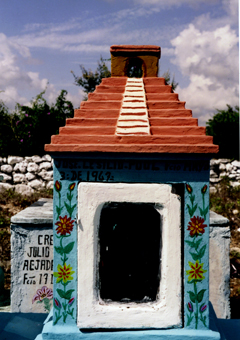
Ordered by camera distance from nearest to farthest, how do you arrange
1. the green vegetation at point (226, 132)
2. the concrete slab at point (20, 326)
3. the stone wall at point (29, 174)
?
the concrete slab at point (20, 326), the stone wall at point (29, 174), the green vegetation at point (226, 132)

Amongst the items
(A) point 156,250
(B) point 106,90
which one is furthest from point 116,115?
(A) point 156,250

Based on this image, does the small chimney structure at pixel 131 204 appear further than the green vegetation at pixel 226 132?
No

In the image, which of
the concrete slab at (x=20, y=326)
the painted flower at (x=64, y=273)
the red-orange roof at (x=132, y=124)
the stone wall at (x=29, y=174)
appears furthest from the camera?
the stone wall at (x=29, y=174)

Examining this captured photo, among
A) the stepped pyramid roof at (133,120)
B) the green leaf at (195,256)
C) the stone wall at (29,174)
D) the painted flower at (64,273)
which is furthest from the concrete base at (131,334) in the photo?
the stone wall at (29,174)

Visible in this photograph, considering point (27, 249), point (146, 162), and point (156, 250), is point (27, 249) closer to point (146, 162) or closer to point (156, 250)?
point (156, 250)

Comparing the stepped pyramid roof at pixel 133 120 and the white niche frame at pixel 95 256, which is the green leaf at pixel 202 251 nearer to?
the white niche frame at pixel 95 256

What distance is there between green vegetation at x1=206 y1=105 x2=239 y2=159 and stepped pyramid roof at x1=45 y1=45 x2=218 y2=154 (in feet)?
30.6

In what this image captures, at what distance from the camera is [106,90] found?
2418 millimetres

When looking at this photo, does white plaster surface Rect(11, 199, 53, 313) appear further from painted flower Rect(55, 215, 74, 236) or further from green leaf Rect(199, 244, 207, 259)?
green leaf Rect(199, 244, 207, 259)

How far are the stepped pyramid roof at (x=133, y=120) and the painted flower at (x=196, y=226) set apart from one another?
478 mm

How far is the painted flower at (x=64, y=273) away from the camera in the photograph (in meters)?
2.18

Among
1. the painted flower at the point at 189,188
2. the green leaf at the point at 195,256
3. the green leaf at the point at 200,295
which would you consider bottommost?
the green leaf at the point at 200,295

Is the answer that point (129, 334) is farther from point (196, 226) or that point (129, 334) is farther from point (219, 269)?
point (219, 269)

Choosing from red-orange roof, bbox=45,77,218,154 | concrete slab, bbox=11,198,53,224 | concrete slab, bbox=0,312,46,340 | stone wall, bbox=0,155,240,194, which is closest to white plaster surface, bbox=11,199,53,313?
concrete slab, bbox=11,198,53,224
